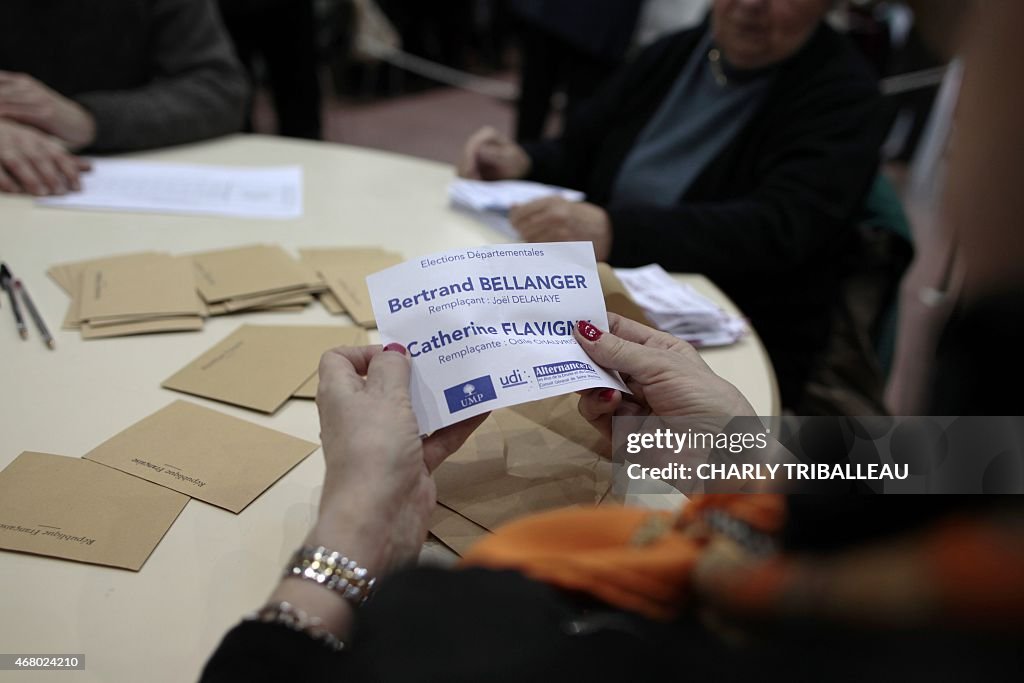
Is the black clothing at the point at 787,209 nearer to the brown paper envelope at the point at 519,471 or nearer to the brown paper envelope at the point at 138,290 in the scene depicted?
the brown paper envelope at the point at 519,471

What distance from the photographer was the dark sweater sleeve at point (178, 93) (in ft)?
5.36

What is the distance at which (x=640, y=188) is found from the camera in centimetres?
171

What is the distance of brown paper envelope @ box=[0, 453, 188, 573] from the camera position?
67cm

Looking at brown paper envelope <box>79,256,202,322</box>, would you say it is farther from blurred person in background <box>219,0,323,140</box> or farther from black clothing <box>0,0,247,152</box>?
blurred person in background <box>219,0,323,140</box>

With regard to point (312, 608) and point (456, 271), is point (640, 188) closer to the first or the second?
point (456, 271)

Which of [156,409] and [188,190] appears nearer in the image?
[156,409]

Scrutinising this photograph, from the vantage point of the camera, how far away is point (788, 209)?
142 cm

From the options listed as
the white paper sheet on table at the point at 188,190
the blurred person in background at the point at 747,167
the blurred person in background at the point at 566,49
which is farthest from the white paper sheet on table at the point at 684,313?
the blurred person in background at the point at 566,49

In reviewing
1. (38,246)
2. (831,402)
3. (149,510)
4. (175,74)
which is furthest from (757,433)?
(175,74)

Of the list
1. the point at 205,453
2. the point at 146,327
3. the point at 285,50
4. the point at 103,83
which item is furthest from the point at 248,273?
the point at 285,50

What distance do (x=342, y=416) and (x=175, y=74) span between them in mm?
1529

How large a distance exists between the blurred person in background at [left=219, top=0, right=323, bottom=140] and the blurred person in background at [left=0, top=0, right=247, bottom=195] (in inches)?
48.1

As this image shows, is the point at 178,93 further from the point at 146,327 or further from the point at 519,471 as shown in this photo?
the point at 519,471

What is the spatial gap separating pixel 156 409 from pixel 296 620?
0.45 meters
